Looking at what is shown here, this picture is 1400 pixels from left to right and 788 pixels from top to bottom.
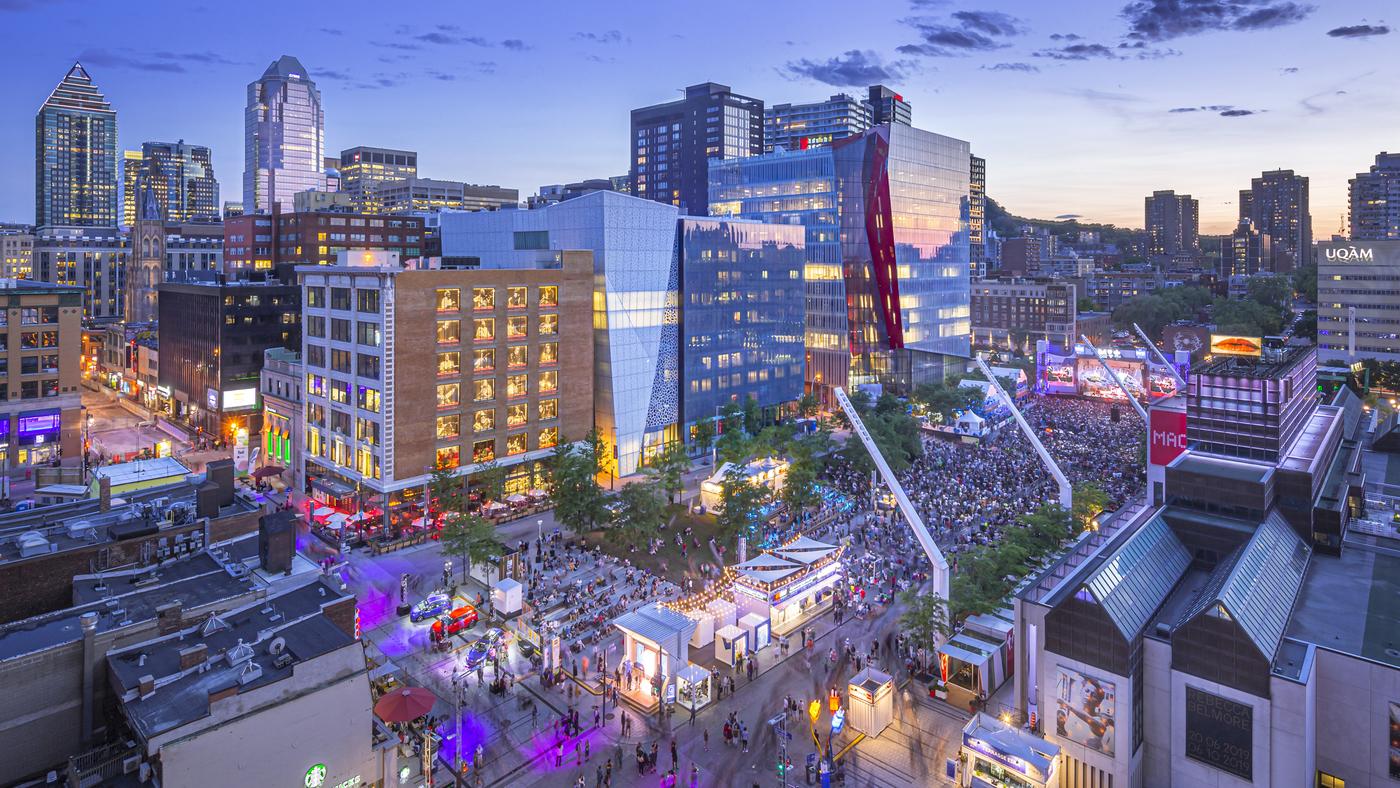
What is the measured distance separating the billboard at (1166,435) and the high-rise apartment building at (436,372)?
47598 millimetres

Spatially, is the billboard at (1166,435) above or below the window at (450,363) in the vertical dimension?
below

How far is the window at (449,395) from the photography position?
63719 mm

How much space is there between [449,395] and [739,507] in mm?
25836

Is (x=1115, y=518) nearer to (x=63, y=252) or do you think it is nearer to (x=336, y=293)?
(x=336, y=293)

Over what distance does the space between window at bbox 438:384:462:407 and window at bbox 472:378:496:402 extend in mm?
1352

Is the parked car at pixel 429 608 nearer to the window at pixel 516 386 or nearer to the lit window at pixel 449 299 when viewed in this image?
the window at pixel 516 386

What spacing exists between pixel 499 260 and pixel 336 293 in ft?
69.2

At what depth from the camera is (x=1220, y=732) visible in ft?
96.2

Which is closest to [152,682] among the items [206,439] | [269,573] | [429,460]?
[269,573]

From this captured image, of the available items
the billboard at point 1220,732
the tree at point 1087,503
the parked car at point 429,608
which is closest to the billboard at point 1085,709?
the billboard at point 1220,732

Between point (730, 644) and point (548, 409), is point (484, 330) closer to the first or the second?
point (548, 409)

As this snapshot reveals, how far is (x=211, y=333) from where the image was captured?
9181cm

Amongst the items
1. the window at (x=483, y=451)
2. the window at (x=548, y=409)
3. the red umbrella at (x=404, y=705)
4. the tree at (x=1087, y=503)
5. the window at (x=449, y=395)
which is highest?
the window at (x=449, y=395)

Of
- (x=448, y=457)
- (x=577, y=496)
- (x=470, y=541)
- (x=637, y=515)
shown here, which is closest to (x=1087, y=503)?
(x=637, y=515)
